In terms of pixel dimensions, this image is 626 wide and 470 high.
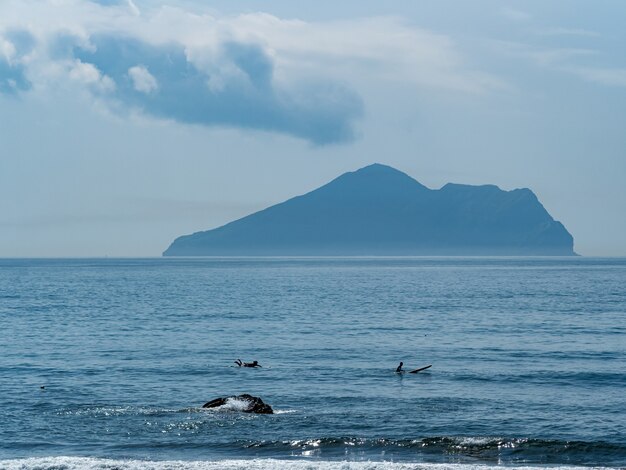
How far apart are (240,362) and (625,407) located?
2358 centimetres

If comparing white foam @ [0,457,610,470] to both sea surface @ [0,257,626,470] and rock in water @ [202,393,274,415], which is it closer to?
sea surface @ [0,257,626,470]

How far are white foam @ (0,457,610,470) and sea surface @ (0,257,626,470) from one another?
0.10 m

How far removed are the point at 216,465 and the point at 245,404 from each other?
9.38 meters

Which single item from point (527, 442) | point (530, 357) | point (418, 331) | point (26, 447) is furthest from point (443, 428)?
point (418, 331)

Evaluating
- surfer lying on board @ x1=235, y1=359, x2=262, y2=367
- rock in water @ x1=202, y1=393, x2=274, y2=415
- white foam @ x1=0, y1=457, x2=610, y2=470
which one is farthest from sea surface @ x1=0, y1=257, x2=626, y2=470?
surfer lying on board @ x1=235, y1=359, x2=262, y2=367

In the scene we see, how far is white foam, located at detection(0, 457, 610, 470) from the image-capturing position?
97.3ft

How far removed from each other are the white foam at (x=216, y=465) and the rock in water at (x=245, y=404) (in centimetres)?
816

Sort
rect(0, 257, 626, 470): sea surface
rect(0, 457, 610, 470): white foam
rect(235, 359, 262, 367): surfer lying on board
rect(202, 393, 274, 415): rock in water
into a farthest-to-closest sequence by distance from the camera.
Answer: rect(235, 359, 262, 367): surfer lying on board → rect(202, 393, 274, 415): rock in water → rect(0, 257, 626, 470): sea surface → rect(0, 457, 610, 470): white foam

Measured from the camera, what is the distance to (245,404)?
3941cm

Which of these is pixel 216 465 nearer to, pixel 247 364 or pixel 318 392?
pixel 318 392

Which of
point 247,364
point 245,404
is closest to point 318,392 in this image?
point 245,404

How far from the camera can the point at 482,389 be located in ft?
147

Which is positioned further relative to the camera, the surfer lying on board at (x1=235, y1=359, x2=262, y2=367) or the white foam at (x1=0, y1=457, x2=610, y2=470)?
the surfer lying on board at (x1=235, y1=359, x2=262, y2=367)

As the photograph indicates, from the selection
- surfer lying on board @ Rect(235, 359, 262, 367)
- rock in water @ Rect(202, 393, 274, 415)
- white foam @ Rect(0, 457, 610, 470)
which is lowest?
white foam @ Rect(0, 457, 610, 470)
